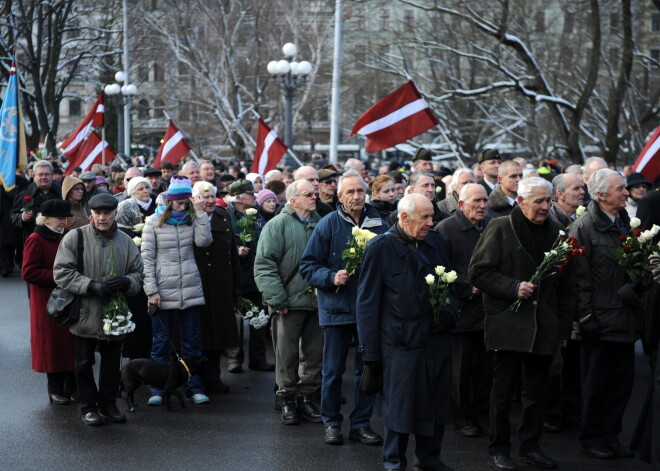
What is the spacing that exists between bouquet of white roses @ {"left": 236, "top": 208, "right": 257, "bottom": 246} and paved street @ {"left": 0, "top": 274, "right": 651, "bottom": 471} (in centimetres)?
175

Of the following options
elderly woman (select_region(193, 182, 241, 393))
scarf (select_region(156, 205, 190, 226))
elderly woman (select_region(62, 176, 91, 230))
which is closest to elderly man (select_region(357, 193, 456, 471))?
scarf (select_region(156, 205, 190, 226))

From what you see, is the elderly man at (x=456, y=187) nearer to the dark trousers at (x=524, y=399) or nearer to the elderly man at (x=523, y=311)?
the elderly man at (x=523, y=311)

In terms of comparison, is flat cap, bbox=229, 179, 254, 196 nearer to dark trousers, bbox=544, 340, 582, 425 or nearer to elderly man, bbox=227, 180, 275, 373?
elderly man, bbox=227, 180, 275, 373

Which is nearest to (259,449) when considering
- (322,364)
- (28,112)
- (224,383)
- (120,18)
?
(322,364)

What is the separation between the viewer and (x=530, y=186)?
7.07m

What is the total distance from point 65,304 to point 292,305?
6.11 ft

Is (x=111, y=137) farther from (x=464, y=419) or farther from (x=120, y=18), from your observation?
(x=464, y=419)

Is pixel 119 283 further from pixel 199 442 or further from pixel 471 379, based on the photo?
pixel 471 379

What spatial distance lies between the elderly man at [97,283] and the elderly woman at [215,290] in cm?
106

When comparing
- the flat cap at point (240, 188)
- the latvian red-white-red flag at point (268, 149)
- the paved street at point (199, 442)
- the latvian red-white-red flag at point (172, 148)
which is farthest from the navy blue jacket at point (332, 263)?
the latvian red-white-red flag at point (172, 148)

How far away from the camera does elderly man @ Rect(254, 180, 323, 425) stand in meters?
8.41

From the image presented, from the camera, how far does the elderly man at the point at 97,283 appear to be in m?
8.18

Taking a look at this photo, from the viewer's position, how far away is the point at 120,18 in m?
39.7

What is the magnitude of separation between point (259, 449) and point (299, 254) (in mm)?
1747
